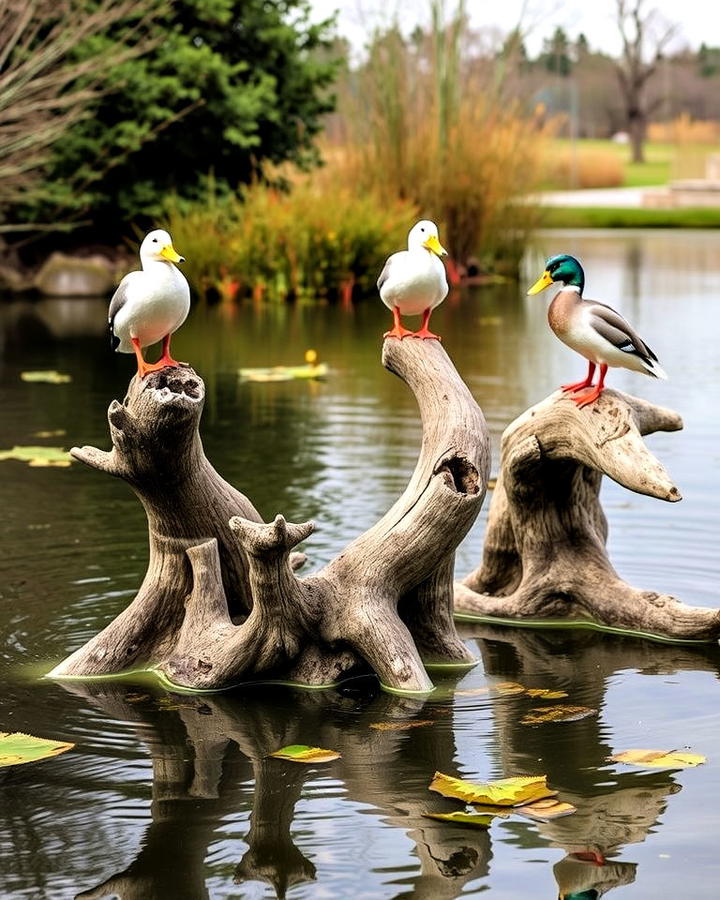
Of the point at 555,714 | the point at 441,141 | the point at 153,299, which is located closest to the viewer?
the point at 555,714

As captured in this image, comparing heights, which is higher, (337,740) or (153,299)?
(153,299)

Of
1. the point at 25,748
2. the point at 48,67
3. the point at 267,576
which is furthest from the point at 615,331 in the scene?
the point at 48,67

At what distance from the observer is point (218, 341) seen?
1430cm

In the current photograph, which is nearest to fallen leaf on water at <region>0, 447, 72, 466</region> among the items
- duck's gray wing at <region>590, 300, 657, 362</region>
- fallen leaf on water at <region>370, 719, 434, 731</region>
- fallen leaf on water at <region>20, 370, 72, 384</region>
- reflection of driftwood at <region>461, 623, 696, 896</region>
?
fallen leaf on water at <region>20, 370, 72, 384</region>

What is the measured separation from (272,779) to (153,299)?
1498mm

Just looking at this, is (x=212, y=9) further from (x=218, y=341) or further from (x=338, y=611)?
(x=338, y=611)

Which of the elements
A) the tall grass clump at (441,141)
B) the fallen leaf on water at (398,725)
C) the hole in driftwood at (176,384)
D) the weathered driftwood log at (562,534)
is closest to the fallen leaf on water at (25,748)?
the fallen leaf on water at (398,725)

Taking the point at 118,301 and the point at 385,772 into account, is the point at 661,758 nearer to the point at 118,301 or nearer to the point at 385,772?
the point at 385,772

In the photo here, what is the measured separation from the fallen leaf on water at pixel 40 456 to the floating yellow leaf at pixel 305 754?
450 cm

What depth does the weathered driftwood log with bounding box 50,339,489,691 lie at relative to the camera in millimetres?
Answer: 4895

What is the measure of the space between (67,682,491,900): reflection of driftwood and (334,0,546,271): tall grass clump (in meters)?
14.7

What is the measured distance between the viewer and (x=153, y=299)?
5.00 m

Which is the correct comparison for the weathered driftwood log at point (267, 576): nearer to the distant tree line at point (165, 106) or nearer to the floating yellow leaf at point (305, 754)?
the floating yellow leaf at point (305, 754)

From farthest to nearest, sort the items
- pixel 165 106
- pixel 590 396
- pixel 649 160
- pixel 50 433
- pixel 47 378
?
pixel 649 160
pixel 165 106
pixel 47 378
pixel 50 433
pixel 590 396
